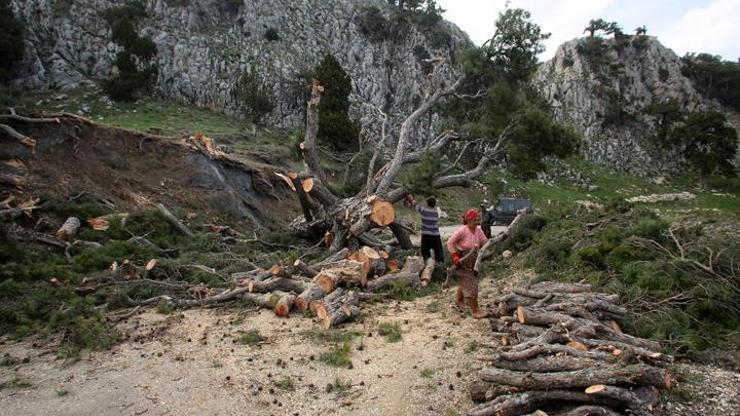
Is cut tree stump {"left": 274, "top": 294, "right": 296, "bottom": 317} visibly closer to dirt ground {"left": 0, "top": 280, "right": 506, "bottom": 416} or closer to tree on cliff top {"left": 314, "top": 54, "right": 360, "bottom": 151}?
dirt ground {"left": 0, "top": 280, "right": 506, "bottom": 416}

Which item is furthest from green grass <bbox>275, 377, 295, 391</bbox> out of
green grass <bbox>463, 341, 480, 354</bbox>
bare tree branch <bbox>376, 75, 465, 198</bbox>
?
bare tree branch <bbox>376, 75, 465, 198</bbox>

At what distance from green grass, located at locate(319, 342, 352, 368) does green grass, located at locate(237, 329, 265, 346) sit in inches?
42.9

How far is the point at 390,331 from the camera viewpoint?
7.17 metres

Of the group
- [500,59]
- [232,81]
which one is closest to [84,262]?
[500,59]

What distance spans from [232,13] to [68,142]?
34170mm

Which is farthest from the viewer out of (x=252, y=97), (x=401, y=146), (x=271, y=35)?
(x=271, y=35)

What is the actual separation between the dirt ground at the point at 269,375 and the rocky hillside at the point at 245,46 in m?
26.2

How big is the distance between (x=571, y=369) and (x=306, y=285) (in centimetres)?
521

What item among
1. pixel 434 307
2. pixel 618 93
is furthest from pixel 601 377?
pixel 618 93

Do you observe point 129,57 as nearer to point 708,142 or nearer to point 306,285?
point 306,285

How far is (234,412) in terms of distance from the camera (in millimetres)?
5016

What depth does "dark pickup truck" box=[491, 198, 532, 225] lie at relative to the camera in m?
20.9

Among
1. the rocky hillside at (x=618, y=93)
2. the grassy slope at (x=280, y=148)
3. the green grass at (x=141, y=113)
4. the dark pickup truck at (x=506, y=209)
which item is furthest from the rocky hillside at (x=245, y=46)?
the dark pickup truck at (x=506, y=209)

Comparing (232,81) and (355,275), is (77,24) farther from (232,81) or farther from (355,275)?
(355,275)
